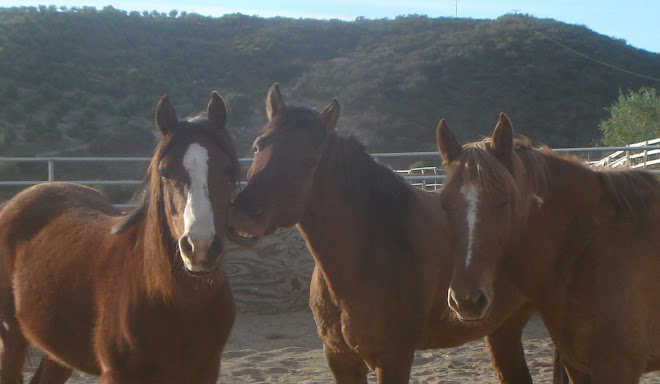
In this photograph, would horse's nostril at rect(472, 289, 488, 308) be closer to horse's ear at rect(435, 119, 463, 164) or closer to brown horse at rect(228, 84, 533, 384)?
horse's ear at rect(435, 119, 463, 164)

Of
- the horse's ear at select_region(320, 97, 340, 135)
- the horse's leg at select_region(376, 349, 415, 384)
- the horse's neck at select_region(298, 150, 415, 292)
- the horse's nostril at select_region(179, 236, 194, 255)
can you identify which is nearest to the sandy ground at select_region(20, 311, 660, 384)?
the horse's leg at select_region(376, 349, 415, 384)

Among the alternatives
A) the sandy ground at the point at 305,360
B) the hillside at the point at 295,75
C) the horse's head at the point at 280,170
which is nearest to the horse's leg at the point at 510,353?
the sandy ground at the point at 305,360

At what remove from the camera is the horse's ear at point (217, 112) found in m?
3.39

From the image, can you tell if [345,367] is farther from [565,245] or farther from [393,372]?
[565,245]

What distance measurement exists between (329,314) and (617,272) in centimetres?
161

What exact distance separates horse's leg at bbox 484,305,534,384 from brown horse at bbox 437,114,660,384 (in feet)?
3.31

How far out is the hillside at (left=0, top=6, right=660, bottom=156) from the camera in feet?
89.1

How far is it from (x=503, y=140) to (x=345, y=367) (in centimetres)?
168

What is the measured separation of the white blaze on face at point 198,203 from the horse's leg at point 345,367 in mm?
1436

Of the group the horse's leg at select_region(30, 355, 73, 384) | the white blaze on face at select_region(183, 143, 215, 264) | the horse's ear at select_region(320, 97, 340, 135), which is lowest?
the horse's leg at select_region(30, 355, 73, 384)

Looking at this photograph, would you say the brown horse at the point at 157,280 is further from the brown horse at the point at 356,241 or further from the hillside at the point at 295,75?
the hillside at the point at 295,75

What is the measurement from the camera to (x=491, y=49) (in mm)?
39656

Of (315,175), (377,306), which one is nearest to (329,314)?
(377,306)

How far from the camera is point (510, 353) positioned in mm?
4594
